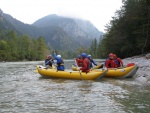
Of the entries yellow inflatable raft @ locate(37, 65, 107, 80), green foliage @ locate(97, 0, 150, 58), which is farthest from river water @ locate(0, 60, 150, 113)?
green foliage @ locate(97, 0, 150, 58)

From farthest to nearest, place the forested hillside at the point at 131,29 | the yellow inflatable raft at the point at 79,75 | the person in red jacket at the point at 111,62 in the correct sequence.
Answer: the forested hillside at the point at 131,29, the person in red jacket at the point at 111,62, the yellow inflatable raft at the point at 79,75

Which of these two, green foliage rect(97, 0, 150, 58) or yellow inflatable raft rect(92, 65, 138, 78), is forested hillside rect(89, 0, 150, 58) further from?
yellow inflatable raft rect(92, 65, 138, 78)

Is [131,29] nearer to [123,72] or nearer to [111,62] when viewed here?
[111,62]

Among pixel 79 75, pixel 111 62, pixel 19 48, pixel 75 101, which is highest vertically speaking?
pixel 19 48

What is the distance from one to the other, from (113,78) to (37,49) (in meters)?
80.6

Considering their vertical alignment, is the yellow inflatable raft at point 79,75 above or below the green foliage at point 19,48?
below

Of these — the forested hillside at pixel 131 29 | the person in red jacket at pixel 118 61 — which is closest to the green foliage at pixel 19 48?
the forested hillside at pixel 131 29

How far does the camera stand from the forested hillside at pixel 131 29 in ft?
117

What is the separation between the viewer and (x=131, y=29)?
130ft

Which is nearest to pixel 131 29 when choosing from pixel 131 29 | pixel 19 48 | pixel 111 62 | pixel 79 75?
pixel 131 29

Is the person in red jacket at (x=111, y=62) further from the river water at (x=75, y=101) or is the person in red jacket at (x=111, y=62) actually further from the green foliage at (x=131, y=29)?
the green foliage at (x=131, y=29)

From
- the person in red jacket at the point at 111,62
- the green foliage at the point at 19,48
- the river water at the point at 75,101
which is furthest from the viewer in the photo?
the green foliage at the point at 19,48

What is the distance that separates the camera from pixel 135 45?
39.3 m

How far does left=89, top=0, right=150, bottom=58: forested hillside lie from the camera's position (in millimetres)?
35750
